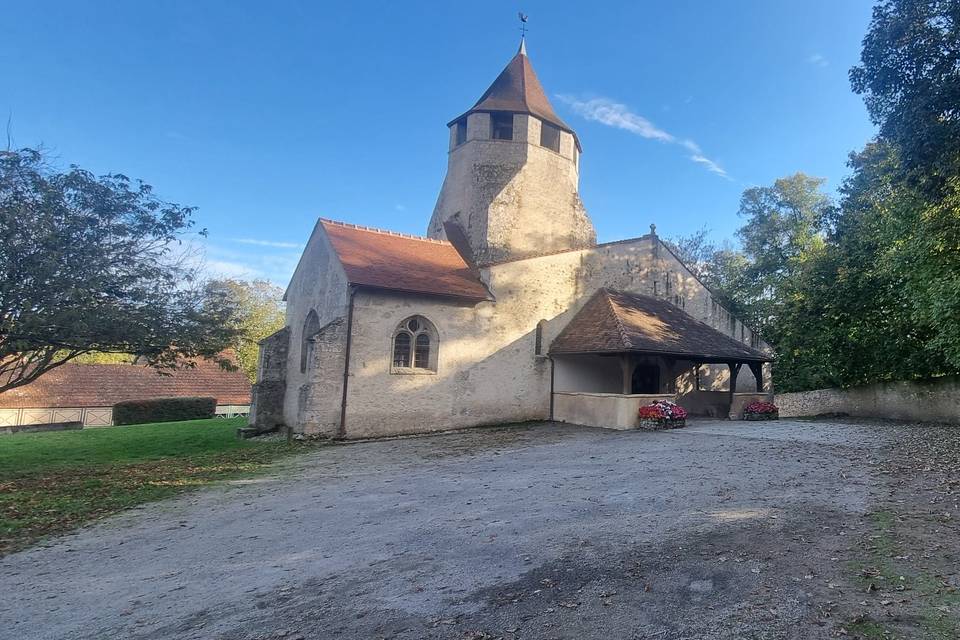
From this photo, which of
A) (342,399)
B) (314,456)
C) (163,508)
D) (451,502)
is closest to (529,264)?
(342,399)

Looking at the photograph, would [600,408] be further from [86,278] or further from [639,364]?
[86,278]

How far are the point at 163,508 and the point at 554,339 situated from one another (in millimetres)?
13452

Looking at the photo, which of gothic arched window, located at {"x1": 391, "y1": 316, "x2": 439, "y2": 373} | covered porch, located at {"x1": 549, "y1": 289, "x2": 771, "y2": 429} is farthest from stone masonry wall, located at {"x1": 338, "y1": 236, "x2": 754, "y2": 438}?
covered porch, located at {"x1": 549, "y1": 289, "x2": 771, "y2": 429}

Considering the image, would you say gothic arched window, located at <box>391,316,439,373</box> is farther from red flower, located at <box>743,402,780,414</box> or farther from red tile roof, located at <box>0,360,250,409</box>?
red tile roof, located at <box>0,360,250,409</box>

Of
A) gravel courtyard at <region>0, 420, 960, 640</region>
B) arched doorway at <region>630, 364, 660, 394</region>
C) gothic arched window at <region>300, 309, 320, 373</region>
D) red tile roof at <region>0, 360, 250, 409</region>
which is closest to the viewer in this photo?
gravel courtyard at <region>0, 420, 960, 640</region>

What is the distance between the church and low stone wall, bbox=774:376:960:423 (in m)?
1.92

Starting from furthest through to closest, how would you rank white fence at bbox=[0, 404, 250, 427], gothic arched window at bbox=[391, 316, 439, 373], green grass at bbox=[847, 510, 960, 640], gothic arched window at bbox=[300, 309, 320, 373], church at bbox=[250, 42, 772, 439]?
white fence at bbox=[0, 404, 250, 427] → gothic arched window at bbox=[300, 309, 320, 373] → gothic arched window at bbox=[391, 316, 439, 373] → church at bbox=[250, 42, 772, 439] → green grass at bbox=[847, 510, 960, 640]

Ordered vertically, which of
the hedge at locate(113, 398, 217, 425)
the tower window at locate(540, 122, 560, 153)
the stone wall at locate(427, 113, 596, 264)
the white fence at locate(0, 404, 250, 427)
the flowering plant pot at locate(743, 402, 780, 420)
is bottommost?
the white fence at locate(0, 404, 250, 427)

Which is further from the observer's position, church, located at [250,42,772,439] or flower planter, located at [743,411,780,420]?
flower planter, located at [743,411,780,420]

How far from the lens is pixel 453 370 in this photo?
16328 millimetres

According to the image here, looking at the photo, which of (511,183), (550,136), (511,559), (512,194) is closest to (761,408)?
(512,194)

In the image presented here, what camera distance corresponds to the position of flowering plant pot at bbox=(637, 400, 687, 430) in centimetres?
1477

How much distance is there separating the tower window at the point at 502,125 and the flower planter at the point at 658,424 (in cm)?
1332

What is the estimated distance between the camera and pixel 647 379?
64.7ft
